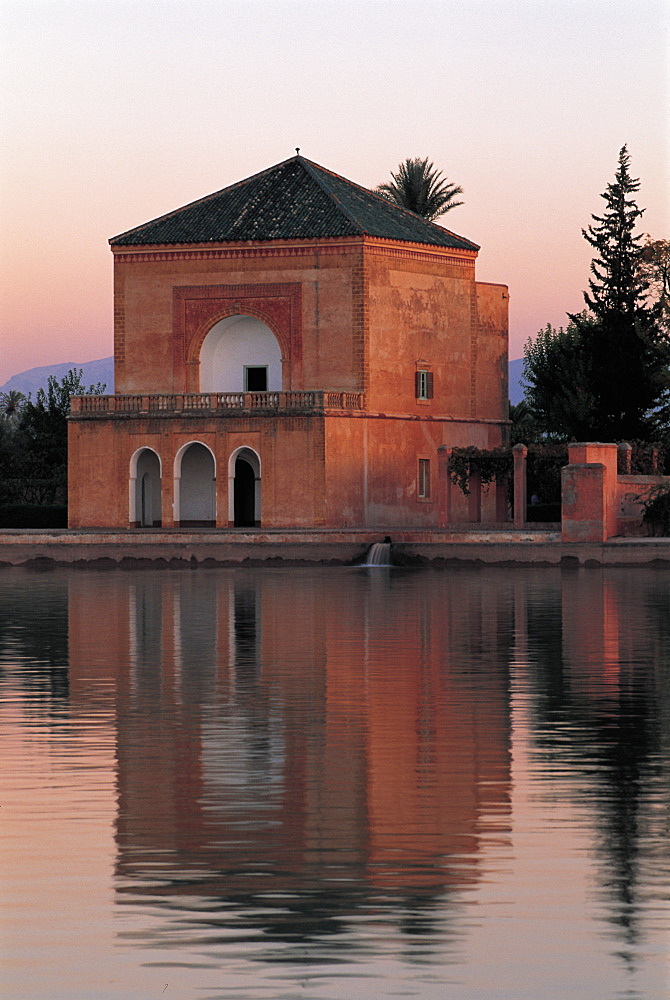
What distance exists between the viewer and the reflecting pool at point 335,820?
6340mm

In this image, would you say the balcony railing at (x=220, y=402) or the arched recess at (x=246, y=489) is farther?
the arched recess at (x=246, y=489)

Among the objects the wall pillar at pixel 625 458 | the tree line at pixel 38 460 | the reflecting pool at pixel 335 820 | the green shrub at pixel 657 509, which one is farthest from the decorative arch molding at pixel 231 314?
the reflecting pool at pixel 335 820

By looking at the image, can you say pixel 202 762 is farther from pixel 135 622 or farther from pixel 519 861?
pixel 135 622

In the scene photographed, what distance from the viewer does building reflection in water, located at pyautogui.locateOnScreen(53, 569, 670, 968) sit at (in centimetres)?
753

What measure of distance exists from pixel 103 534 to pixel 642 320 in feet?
63.4

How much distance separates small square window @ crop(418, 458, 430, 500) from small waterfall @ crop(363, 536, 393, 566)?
10.00 m

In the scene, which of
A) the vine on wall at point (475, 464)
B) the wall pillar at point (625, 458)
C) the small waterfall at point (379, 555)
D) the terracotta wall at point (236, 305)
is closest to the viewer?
the small waterfall at point (379, 555)

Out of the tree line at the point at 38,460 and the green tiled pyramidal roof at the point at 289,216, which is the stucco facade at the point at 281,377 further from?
the tree line at the point at 38,460

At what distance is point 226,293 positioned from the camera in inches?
1911

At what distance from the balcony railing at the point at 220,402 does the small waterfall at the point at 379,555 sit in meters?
7.26

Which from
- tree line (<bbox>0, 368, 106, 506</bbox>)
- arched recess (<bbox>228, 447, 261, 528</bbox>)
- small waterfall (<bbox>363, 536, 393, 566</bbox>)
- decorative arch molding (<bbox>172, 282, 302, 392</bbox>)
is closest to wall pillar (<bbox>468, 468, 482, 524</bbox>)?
decorative arch molding (<bbox>172, 282, 302, 392</bbox>)

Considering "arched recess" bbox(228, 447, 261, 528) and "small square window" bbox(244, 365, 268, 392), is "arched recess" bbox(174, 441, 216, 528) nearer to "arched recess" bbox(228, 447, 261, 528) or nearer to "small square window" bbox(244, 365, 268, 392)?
"arched recess" bbox(228, 447, 261, 528)

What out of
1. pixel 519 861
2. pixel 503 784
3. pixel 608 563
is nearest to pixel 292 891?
pixel 519 861

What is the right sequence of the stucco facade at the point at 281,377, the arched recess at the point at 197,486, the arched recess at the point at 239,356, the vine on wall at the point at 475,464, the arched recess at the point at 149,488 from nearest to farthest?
the vine on wall at the point at 475,464, the stucco facade at the point at 281,377, the arched recess at the point at 197,486, the arched recess at the point at 149,488, the arched recess at the point at 239,356
